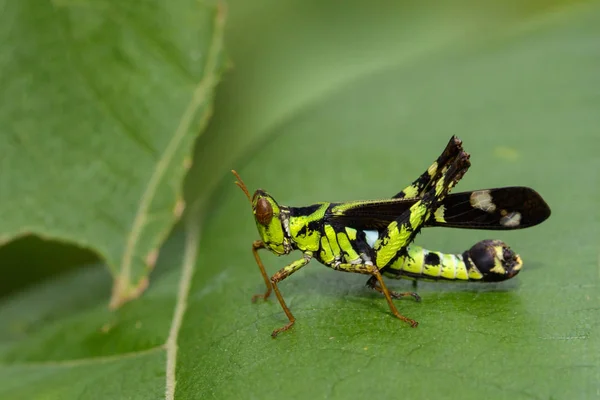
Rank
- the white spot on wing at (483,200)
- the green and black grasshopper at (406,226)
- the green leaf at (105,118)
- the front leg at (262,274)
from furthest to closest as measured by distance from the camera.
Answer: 1. the green leaf at (105,118)
2. the front leg at (262,274)
3. the white spot on wing at (483,200)
4. the green and black grasshopper at (406,226)

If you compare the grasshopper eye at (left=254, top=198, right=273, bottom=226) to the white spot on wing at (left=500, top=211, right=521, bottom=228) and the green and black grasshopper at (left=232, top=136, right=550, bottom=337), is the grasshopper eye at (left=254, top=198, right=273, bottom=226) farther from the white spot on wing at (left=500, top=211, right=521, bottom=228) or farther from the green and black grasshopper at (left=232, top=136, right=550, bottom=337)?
the white spot on wing at (left=500, top=211, right=521, bottom=228)

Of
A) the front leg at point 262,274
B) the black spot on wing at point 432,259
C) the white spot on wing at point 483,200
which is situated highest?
the white spot on wing at point 483,200

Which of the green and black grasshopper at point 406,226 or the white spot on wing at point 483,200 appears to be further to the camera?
the white spot on wing at point 483,200

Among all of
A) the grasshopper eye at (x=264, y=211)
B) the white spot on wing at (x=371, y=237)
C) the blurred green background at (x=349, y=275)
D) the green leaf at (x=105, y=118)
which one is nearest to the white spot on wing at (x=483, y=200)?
the blurred green background at (x=349, y=275)

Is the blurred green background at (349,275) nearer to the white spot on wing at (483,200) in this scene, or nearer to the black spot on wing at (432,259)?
the black spot on wing at (432,259)

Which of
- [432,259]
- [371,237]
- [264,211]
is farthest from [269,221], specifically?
[432,259]

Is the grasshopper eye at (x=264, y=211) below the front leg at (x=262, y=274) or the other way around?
the other way around

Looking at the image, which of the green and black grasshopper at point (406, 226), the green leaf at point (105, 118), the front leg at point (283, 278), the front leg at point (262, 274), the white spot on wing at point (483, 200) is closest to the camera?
the front leg at point (283, 278)

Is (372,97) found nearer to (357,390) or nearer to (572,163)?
(572,163)
